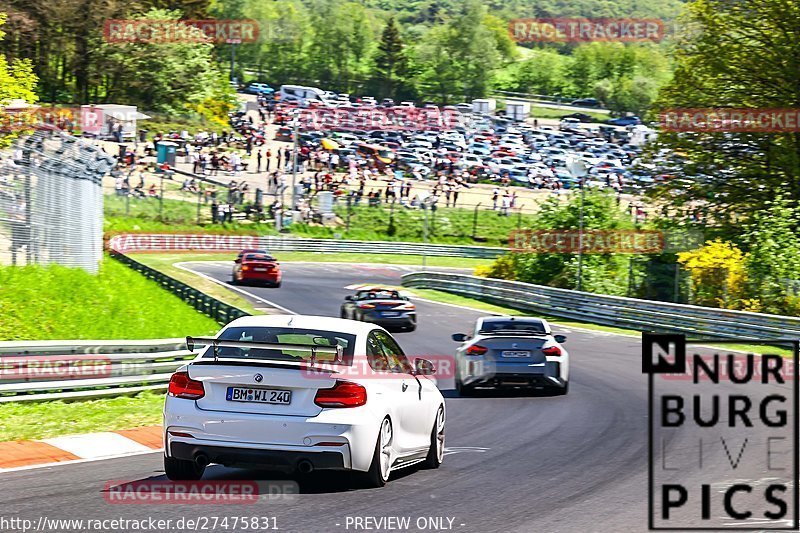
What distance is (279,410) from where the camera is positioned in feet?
29.8

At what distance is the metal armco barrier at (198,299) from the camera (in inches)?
1070

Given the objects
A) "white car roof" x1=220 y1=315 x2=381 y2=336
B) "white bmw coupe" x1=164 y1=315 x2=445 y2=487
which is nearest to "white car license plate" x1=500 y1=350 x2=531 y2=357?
"white car roof" x1=220 y1=315 x2=381 y2=336

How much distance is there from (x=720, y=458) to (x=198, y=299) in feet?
65.0

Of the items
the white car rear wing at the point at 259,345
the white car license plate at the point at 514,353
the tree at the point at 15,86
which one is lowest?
the white car license plate at the point at 514,353

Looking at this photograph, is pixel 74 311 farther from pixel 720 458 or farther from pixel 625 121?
pixel 625 121

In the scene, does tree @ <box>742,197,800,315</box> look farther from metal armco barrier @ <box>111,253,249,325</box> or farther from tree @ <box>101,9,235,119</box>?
tree @ <box>101,9,235,119</box>

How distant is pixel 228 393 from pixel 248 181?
65.3 meters

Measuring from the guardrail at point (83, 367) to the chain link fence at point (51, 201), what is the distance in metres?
4.71

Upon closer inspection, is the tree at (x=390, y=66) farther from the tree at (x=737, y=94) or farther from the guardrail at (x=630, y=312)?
the tree at (x=737, y=94)

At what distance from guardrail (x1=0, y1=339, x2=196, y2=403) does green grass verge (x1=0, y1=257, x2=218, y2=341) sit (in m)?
3.12

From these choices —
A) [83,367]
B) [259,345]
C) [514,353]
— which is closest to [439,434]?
[259,345]

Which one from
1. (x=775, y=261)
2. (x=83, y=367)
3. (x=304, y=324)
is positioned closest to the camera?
(x=304, y=324)

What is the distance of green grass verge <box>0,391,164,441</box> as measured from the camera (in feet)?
42.2

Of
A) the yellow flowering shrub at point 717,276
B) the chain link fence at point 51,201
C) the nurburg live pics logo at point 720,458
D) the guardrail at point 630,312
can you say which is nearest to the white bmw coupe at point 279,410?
the nurburg live pics logo at point 720,458
